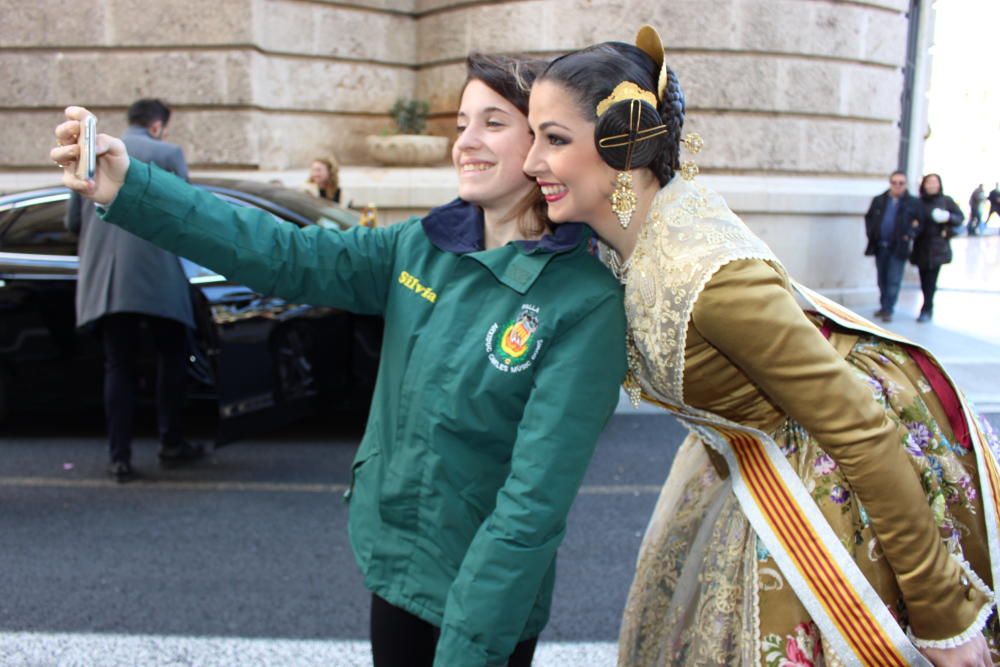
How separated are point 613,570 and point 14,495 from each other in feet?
10.4

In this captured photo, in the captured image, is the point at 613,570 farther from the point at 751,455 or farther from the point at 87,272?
the point at 87,272

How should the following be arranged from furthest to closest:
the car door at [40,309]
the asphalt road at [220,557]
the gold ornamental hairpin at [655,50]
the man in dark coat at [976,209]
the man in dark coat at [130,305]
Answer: the man in dark coat at [976,209], the car door at [40,309], the man in dark coat at [130,305], the asphalt road at [220,557], the gold ornamental hairpin at [655,50]

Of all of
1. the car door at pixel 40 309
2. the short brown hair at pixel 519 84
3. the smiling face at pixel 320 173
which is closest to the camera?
the short brown hair at pixel 519 84

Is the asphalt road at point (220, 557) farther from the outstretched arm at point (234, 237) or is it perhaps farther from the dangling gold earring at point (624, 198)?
the dangling gold earring at point (624, 198)

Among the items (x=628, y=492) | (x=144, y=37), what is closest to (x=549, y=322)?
(x=628, y=492)

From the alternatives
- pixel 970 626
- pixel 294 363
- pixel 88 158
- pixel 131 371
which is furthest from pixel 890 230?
pixel 88 158

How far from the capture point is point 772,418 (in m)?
1.85

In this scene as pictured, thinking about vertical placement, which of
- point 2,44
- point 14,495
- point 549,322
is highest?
point 2,44

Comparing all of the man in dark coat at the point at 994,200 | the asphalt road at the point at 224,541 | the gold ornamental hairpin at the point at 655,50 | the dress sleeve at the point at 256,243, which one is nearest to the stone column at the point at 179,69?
the asphalt road at the point at 224,541

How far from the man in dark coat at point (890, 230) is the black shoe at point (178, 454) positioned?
8110mm

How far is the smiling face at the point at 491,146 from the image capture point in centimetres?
194

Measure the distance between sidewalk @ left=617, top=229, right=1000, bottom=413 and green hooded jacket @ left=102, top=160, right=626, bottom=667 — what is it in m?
2.74

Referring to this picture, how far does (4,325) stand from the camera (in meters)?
5.75

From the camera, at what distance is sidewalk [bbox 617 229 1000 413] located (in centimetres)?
738
